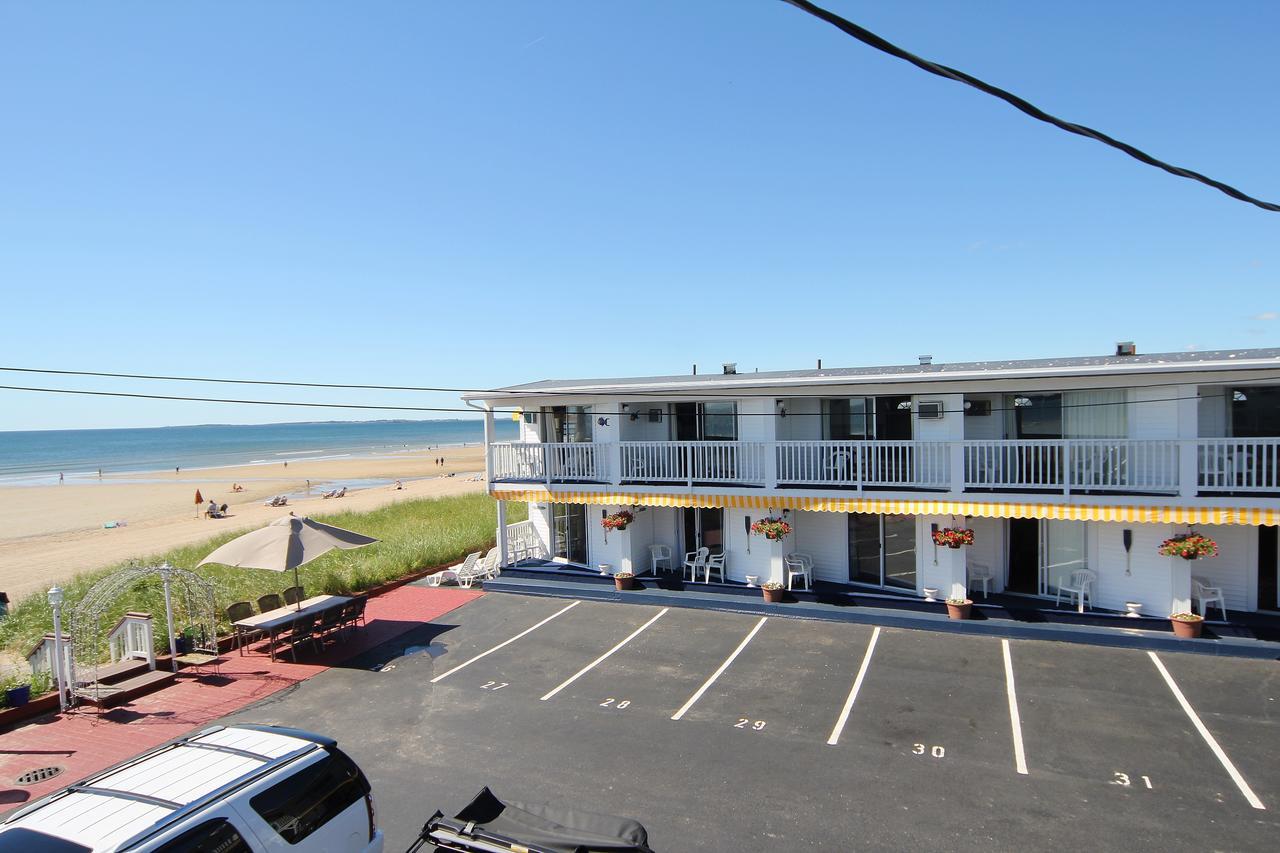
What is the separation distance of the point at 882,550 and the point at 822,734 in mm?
7097

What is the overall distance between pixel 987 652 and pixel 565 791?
28.1ft

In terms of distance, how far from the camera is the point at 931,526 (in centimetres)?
1505

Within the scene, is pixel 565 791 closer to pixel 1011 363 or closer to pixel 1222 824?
pixel 1222 824

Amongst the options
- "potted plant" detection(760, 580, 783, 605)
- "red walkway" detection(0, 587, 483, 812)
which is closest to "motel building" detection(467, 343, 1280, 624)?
"potted plant" detection(760, 580, 783, 605)

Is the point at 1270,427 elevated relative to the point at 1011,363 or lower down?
lower down

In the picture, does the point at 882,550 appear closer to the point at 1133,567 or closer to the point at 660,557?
the point at 1133,567

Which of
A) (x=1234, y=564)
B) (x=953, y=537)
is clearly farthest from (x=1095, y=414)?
(x=953, y=537)

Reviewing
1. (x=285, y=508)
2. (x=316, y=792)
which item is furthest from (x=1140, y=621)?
(x=285, y=508)

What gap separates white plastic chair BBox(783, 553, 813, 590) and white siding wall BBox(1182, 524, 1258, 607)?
691cm

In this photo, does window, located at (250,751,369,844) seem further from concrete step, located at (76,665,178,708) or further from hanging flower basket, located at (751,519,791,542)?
hanging flower basket, located at (751,519,791,542)

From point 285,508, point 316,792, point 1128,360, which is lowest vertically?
point 285,508

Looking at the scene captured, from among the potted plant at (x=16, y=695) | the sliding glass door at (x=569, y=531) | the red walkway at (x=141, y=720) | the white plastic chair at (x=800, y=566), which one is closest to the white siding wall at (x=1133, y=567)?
the white plastic chair at (x=800, y=566)

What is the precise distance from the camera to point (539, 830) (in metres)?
5.26

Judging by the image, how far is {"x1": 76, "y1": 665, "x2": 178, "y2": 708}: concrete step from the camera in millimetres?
11375
